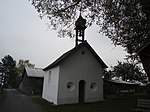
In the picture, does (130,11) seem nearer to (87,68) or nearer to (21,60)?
(87,68)

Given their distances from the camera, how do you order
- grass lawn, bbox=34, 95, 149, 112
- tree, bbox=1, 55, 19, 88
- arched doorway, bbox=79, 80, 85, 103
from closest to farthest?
grass lawn, bbox=34, 95, 149, 112, arched doorway, bbox=79, 80, 85, 103, tree, bbox=1, 55, 19, 88

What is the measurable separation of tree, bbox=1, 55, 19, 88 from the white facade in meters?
45.0

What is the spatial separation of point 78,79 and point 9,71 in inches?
2099

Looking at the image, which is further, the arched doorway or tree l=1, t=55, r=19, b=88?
tree l=1, t=55, r=19, b=88

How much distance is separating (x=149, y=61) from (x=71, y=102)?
1105cm

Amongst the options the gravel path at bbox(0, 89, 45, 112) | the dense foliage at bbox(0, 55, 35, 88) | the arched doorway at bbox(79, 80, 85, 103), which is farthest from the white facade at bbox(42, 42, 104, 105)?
the dense foliage at bbox(0, 55, 35, 88)

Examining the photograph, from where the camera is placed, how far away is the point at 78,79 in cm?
1856

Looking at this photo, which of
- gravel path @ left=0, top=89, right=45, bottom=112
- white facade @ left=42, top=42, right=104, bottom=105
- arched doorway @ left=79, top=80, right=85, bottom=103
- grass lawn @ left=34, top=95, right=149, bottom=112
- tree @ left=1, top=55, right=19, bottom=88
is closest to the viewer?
gravel path @ left=0, top=89, right=45, bottom=112

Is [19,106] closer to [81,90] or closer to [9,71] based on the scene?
[81,90]

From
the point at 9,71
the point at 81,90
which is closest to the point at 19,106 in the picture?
the point at 81,90

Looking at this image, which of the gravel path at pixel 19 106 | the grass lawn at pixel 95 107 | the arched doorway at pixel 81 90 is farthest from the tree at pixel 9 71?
the grass lawn at pixel 95 107

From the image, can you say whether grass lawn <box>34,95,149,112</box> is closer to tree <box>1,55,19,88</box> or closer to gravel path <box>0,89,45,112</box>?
gravel path <box>0,89,45,112</box>

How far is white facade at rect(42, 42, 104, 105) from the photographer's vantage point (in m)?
17.6

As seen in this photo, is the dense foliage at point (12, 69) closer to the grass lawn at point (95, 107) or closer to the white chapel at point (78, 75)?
the white chapel at point (78, 75)
